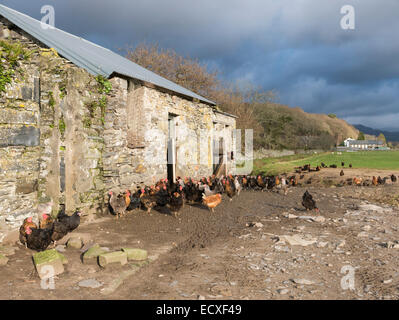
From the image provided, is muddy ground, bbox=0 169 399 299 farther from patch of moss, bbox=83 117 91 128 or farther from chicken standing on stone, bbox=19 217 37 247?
patch of moss, bbox=83 117 91 128

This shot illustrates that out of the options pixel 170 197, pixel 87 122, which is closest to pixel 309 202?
pixel 170 197

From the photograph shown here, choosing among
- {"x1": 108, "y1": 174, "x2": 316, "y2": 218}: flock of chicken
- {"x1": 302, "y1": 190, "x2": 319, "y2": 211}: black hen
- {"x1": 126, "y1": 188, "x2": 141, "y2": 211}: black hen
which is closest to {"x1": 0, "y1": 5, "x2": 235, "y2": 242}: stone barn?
{"x1": 108, "y1": 174, "x2": 316, "y2": 218}: flock of chicken

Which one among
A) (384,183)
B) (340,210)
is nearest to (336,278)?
(340,210)

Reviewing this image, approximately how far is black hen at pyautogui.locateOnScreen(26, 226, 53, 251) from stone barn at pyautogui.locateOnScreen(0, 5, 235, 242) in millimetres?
607

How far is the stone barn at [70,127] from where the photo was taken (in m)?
5.32

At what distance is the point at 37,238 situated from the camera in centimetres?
487

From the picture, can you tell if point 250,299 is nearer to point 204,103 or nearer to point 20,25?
point 20,25

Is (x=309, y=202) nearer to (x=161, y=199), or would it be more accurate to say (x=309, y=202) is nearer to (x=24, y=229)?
(x=161, y=199)

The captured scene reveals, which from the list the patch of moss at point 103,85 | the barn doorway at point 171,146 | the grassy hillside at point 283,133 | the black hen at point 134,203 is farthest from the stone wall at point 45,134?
the grassy hillside at point 283,133

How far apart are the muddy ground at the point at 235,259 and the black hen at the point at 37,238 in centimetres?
15

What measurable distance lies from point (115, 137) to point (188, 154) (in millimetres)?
5295

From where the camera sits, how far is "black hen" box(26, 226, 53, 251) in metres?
4.87

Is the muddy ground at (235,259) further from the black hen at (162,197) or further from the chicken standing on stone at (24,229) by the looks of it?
the black hen at (162,197)

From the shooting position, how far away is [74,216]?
5.89 m
